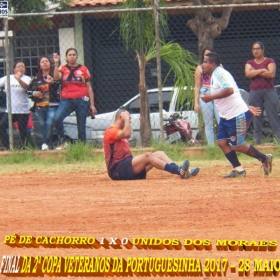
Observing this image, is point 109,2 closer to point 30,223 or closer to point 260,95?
point 260,95

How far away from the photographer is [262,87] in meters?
14.7

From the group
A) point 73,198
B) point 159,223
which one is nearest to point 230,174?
point 73,198

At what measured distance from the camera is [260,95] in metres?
14.8

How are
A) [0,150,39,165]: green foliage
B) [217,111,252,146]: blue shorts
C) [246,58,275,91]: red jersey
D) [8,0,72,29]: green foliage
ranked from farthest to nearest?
1. [8,0,72,29]: green foliage
2. [0,150,39,165]: green foliage
3. [246,58,275,91]: red jersey
4. [217,111,252,146]: blue shorts

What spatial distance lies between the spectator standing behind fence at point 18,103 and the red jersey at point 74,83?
0.70 metres

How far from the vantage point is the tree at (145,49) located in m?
15.7

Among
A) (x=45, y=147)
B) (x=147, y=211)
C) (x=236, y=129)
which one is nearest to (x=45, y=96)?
(x=45, y=147)

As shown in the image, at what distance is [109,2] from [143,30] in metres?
7.12

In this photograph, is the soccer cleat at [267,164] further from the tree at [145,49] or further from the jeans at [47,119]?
the jeans at [47,119]

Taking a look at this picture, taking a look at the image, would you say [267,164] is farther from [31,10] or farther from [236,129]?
[31,10]

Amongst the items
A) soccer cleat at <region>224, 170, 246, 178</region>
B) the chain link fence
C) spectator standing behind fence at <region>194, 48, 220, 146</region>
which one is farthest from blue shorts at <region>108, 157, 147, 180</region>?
the chain link fence

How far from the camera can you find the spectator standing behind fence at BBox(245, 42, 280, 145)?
14.6 metres

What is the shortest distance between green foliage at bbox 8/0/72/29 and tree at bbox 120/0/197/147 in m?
3.23

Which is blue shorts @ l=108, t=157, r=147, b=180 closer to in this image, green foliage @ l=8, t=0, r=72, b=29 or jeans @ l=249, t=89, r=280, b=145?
jeans @ l=249, t=89, r=280, b=145
